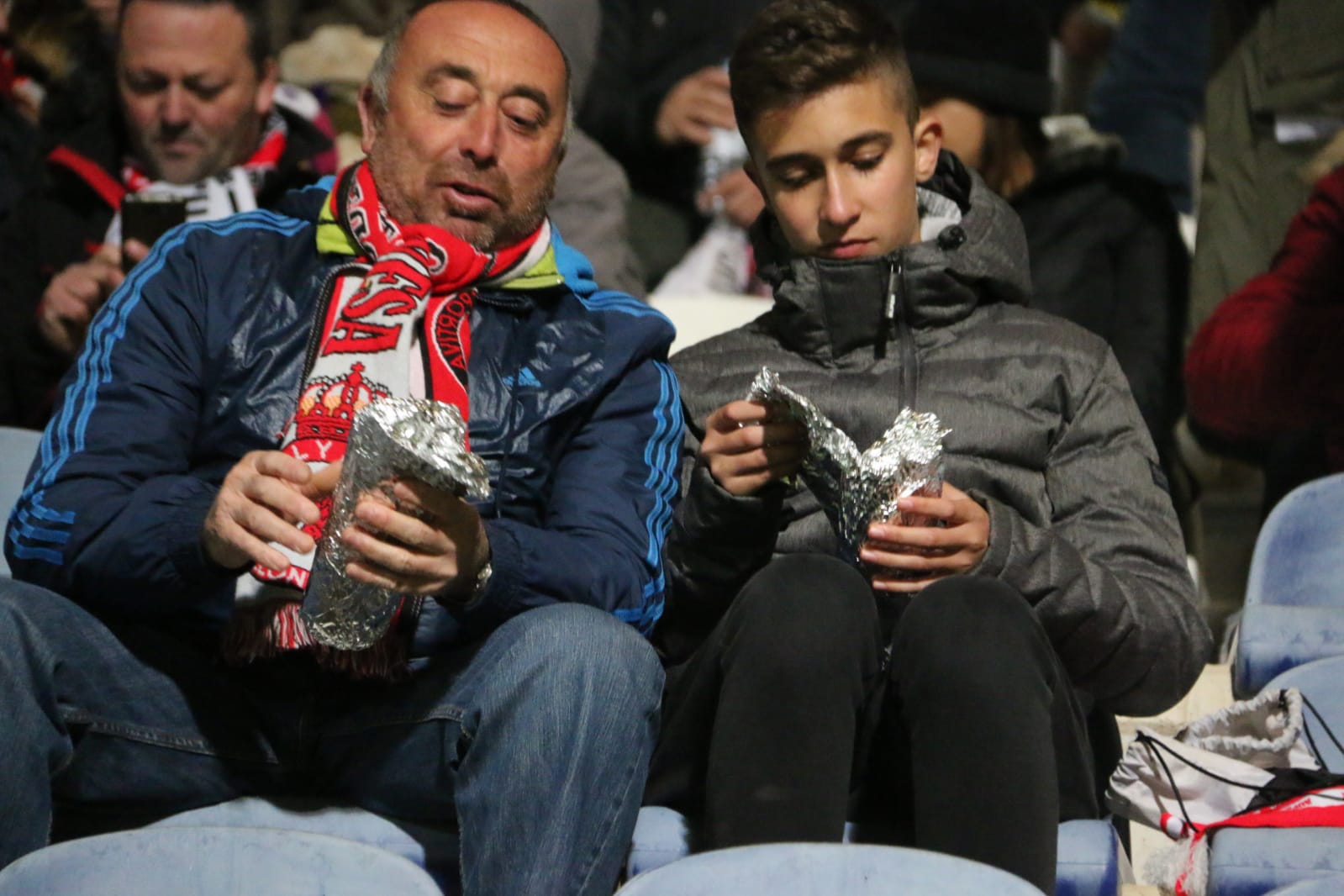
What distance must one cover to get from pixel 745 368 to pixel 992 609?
22.2 inches

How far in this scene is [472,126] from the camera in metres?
2.13

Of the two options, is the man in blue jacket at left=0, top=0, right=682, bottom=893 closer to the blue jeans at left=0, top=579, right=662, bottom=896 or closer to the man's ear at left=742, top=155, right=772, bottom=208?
the blue jeans at left=0, top=579, right=662, bottom=896

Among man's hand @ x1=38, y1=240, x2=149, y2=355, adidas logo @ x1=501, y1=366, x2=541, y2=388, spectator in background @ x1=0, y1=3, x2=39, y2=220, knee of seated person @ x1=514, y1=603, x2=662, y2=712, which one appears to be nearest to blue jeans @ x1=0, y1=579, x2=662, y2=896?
knee of seated person @ x1=514, y1=603, x2=662, y2=712

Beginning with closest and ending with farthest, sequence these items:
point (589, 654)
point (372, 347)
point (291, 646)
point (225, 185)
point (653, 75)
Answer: point (589, 654), point (291, 646), point (372, 347), point (225, 185), point (653, 75)

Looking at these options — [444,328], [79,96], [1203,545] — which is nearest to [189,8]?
[79,96]

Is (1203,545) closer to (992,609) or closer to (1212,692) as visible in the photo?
(1212,692)

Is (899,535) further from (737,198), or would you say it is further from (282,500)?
(737,198)

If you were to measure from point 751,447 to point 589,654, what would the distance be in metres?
0.30

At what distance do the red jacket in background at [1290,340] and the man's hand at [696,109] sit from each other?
0.93 meters

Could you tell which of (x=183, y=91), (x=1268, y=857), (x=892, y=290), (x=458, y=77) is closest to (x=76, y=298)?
(x=183, y=91)

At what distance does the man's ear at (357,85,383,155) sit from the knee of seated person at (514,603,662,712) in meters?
0.74

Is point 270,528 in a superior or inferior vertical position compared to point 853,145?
inferior

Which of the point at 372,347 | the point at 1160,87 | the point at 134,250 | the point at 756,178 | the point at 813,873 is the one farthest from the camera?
the point at 1160,87

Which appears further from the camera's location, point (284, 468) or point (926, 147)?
point (926, 147)
